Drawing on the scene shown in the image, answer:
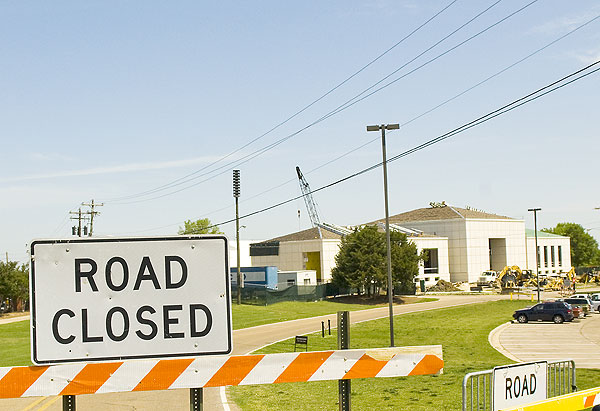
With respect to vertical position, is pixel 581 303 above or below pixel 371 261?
below

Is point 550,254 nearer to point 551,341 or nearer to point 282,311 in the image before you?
point 282,311

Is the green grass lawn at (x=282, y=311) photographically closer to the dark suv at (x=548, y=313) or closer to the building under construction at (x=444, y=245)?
the building under construction at (x=444, y=245)

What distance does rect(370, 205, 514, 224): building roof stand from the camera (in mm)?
103250

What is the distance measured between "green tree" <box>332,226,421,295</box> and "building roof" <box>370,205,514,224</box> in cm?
3239

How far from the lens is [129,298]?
171 inches

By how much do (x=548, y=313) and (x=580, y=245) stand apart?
121795 mm

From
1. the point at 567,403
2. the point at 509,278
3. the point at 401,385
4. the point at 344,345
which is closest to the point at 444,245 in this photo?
the point at 509,278

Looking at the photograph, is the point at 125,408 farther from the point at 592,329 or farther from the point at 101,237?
the point at 592,329

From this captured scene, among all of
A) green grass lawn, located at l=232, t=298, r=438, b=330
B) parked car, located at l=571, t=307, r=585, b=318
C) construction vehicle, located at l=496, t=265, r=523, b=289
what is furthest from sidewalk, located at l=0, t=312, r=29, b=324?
construction vehicle, located at l=496, t=265, r=523, b=289

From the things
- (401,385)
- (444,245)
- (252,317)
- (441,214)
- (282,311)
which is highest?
(441,214)

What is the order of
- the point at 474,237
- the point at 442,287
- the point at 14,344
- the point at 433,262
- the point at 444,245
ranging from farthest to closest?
the point at 474,237, the point at 433,262, the point at 444,245, the point at 442,287, the point at 14,344

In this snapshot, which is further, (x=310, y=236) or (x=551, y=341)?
(x=310, y=236)

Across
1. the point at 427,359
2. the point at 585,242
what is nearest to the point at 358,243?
the point at 427,359

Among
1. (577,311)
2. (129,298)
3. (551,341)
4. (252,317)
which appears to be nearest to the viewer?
(129,298)
